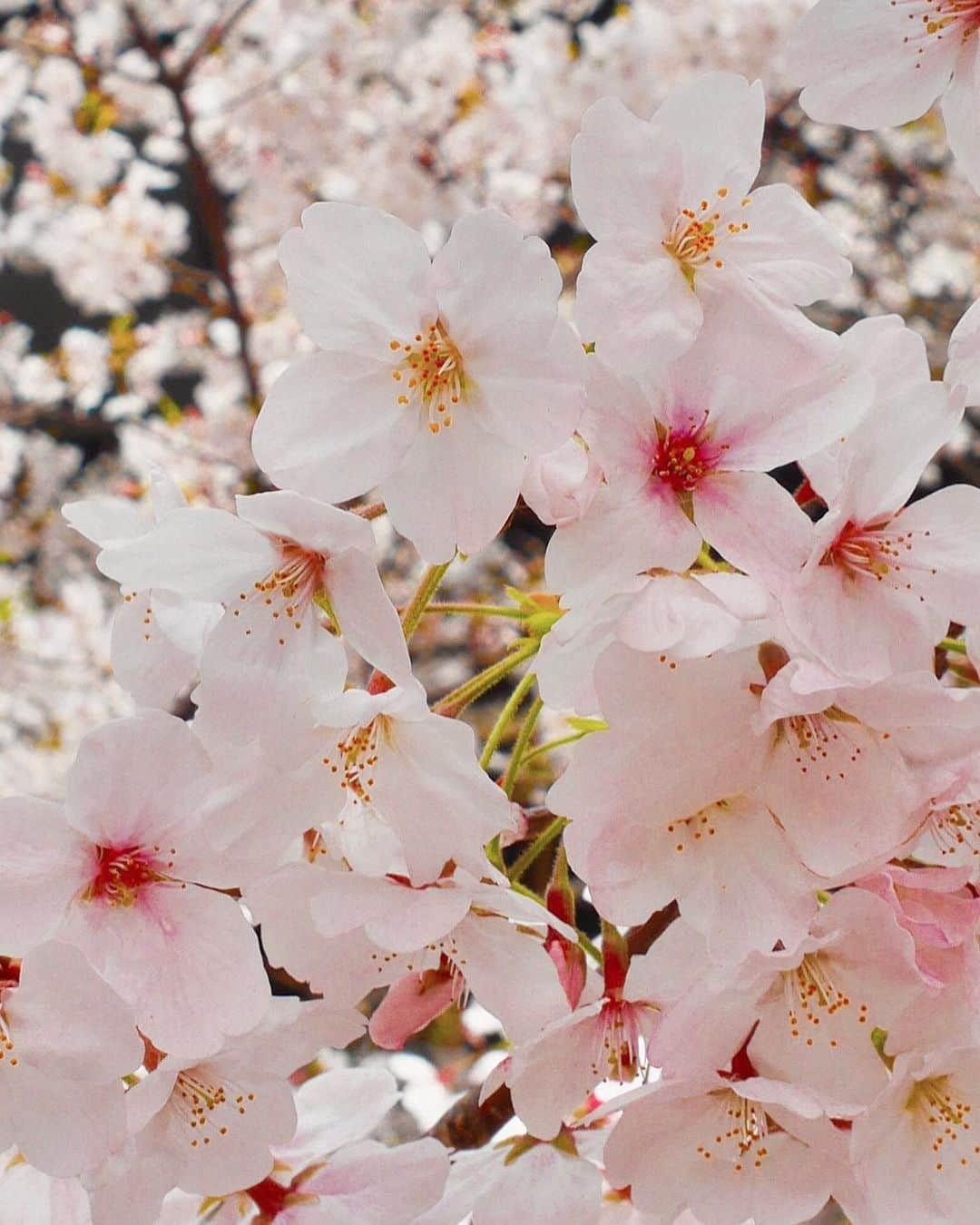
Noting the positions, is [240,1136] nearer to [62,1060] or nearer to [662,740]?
[62,1060]

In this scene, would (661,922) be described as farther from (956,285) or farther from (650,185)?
(956,285)

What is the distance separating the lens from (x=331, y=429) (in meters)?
0.64

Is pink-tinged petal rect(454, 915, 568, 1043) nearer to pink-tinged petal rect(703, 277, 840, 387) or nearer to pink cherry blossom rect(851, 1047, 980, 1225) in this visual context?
pink cherry blossom rect(851, 1047, 980, 1225)

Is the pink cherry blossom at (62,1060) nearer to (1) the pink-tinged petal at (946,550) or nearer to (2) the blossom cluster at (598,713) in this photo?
(2) the blossom cluster at (598,713)

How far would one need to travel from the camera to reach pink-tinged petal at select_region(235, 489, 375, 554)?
0.61 meters

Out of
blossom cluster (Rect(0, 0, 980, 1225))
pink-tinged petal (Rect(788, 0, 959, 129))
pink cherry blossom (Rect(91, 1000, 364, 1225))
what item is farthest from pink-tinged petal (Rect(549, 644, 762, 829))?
pink-tinged petal (Rect(788, 0, 959, 129))

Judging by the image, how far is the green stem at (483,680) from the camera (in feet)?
2.49

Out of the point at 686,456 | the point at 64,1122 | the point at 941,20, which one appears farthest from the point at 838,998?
the point at 941,20

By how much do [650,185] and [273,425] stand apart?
21cm

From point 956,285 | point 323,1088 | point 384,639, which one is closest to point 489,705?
point 956,285

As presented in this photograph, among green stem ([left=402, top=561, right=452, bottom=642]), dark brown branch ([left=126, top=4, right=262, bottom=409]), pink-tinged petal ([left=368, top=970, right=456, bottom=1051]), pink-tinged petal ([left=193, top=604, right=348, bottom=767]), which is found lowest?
dark brown branch ([left=126, top=4, right=262, bottom=409])

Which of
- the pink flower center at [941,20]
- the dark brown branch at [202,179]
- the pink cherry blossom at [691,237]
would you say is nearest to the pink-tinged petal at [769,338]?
the pink cherry blossom at [691,237]

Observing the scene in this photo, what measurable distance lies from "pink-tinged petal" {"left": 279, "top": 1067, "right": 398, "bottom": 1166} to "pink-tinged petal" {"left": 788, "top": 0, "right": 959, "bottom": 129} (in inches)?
25.6

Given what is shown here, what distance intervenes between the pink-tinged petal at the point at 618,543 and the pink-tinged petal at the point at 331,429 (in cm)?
9
